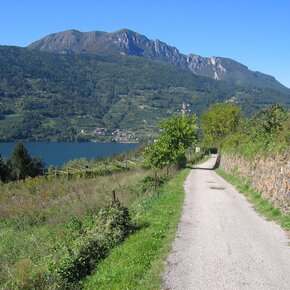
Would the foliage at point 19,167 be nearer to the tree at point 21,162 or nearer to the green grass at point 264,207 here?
the tree at point 21,162

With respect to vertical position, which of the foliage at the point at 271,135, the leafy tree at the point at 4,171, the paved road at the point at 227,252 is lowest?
the leafy tree at the point at 4,171

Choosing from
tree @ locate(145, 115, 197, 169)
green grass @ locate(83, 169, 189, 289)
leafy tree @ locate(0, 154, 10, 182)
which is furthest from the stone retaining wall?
leafy tree @ locate(0, 154, 10, 182)

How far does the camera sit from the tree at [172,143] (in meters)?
39.9

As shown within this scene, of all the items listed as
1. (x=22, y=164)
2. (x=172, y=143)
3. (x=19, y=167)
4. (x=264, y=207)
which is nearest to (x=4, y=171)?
(x=19, y=167)

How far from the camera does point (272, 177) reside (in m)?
17.6

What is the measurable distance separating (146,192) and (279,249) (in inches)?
466

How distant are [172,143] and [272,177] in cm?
2506

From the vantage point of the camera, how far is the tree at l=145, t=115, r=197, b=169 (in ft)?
131

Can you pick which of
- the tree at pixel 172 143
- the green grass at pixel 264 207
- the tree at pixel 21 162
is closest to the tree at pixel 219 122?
the tree at pixel 172 143

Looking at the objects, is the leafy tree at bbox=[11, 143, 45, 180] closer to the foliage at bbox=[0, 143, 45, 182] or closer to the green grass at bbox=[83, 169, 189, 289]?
the foliage at bbox=[0, 143, 45, 182]

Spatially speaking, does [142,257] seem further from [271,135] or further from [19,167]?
[19,167]

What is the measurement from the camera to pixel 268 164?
19016 mm

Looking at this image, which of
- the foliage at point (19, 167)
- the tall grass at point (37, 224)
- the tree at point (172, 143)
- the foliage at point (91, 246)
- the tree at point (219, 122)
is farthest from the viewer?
the tree at point (219, 122)

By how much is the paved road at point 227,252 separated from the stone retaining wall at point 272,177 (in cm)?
100
